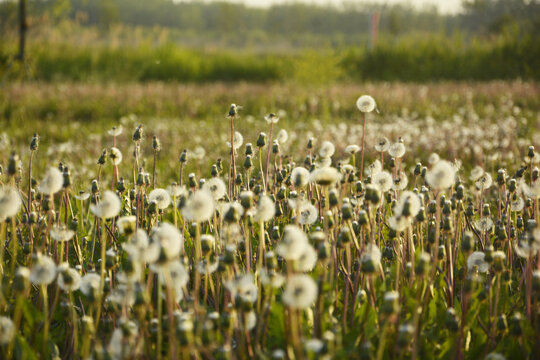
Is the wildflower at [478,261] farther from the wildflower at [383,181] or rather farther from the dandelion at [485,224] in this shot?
the dandelion at [485,224]

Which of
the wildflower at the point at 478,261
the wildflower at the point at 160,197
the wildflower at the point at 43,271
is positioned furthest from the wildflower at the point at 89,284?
the wildflower at the point at 478,261

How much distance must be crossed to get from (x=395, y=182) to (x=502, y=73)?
14569 millimetres

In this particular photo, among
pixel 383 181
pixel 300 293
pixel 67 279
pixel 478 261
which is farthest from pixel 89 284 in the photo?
pixel 478 261

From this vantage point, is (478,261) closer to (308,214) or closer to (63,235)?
(308,214)

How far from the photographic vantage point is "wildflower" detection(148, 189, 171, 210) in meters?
2.10

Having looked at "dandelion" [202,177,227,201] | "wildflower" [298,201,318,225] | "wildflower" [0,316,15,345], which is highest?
"dandelion" [202,177,227,201]

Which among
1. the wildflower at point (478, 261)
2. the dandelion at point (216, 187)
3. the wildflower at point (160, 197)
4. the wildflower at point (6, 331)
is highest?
the dandelion at point (216, 187)

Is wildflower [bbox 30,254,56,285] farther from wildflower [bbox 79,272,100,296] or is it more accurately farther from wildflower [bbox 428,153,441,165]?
wildflower [bbox 428,153,441,165]

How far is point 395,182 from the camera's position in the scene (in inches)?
96.7

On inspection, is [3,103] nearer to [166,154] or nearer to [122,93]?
[122,93]

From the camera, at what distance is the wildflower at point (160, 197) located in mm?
2100

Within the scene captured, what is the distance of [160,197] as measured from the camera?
2119 mm

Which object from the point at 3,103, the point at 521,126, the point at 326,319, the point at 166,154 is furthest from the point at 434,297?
the point at 3,103

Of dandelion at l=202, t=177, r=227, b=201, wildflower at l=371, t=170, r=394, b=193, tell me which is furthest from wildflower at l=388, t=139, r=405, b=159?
dandelion at l=202, t=177, r=227, b=201
